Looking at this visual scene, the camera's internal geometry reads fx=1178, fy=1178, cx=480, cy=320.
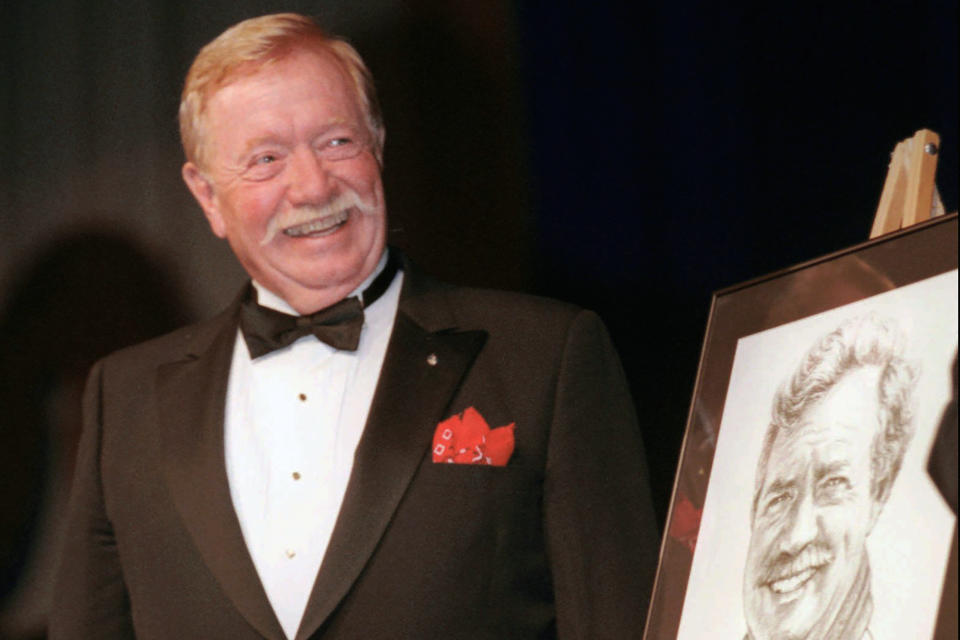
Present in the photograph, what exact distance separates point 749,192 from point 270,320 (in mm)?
1008

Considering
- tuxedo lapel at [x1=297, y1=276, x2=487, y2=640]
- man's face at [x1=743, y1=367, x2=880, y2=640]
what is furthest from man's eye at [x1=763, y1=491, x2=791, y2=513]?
tuxedo lapel at [x1=297, y1=276, x2=487, y2=640]

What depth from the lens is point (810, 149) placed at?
7.76 ft

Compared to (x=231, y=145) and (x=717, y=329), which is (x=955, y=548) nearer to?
(x=717, y=329)

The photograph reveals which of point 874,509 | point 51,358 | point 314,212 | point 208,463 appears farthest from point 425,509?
point 51,358

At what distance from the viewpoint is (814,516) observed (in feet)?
4.40

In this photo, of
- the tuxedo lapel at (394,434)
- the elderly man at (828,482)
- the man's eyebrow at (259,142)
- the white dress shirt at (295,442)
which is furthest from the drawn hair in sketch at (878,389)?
the man's eyebrow at (259,142)

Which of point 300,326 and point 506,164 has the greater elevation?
point 506,164

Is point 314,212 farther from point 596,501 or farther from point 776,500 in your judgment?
point 776,500

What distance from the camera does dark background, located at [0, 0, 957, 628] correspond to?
238 centimetres

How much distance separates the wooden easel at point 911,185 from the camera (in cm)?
150

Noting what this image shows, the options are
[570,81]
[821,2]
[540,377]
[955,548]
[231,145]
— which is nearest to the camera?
[955,548]

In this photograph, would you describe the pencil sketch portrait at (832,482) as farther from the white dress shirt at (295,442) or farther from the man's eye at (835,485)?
the white dress shirt at (295,442)

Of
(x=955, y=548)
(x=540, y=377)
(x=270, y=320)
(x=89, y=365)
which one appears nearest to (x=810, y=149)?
(x=540, y=377)

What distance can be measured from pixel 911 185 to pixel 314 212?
1013 millimetres
